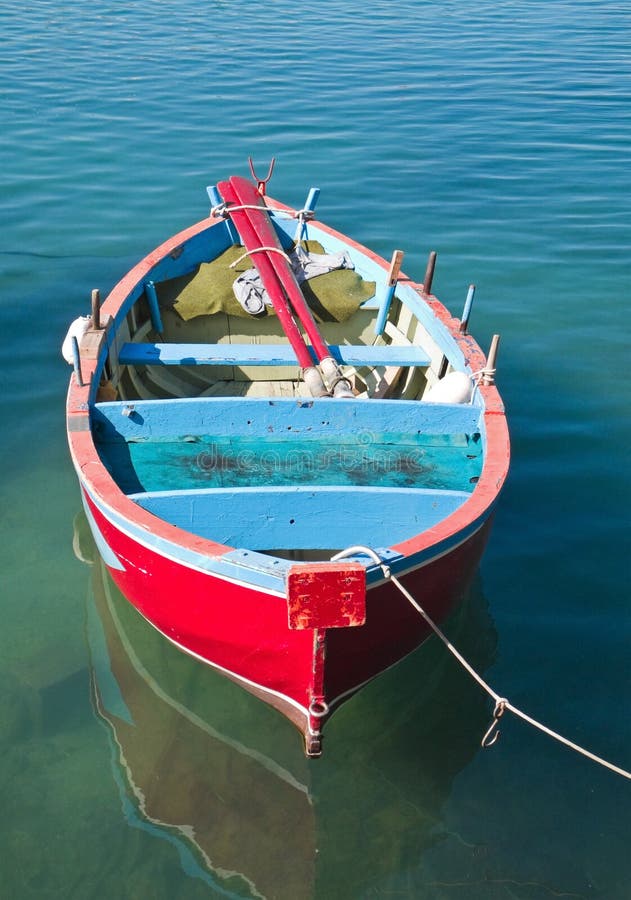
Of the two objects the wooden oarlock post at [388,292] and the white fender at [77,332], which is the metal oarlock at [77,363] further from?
the wooden oarlock post at [388,292]

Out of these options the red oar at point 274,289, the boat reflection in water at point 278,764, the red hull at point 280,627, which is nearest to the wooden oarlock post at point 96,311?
the red oar at point 274,289

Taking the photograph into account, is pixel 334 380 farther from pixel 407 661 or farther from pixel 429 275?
pixel 407 661

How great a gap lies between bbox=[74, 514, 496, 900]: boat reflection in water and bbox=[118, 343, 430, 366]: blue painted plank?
2.01 metres

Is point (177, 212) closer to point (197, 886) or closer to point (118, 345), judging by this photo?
point (118, 345)

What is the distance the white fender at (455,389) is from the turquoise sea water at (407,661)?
4.34 ft

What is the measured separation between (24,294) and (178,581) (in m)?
6.70

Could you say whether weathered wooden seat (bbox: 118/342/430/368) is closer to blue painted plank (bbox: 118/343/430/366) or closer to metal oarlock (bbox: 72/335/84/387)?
blue painted plank (bbox: 118/343/430/366)

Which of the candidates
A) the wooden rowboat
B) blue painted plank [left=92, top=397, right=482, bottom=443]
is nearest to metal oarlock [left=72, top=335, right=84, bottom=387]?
the wooden rowboat

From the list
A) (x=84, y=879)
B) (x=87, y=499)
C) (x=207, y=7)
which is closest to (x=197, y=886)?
(x=84, y=879)

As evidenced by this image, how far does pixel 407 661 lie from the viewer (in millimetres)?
5512

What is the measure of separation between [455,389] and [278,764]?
2.71 meters

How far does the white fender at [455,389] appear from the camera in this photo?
5848 mm

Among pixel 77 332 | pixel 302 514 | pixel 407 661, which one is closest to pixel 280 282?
pixel 77 332

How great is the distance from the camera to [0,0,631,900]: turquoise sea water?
4.48 m
